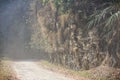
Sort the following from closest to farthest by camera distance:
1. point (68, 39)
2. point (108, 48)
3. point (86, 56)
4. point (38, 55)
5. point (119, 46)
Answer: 1. point (119, 46)
2. point (108, 48)
3. point (86, 56)
4. point (68, 39)
5. point (38, 55)

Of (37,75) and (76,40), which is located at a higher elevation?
(76,40)

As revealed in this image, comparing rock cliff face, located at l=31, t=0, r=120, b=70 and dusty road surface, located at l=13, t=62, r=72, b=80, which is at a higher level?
rock cliff face, located at l=31, t=0, r=120, b=70

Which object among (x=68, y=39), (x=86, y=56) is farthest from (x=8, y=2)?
(x=86, y=56)

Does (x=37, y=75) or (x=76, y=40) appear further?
(x=76, y=40)

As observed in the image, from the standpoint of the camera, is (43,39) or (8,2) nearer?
(43,39)

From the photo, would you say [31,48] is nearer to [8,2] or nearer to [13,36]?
[13,36]

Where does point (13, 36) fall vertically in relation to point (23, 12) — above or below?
below

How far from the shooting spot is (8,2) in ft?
109

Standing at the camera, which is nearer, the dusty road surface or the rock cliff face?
the dusty road surface

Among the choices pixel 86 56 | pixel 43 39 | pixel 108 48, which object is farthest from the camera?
pixel 43 39

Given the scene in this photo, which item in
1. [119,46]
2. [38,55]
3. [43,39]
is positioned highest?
[119,46]

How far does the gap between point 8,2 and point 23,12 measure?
310 cm

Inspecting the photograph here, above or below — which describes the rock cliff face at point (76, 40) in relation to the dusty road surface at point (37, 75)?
above

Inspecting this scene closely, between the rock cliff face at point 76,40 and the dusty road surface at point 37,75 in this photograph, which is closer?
the dusty road surface at point 37,75
